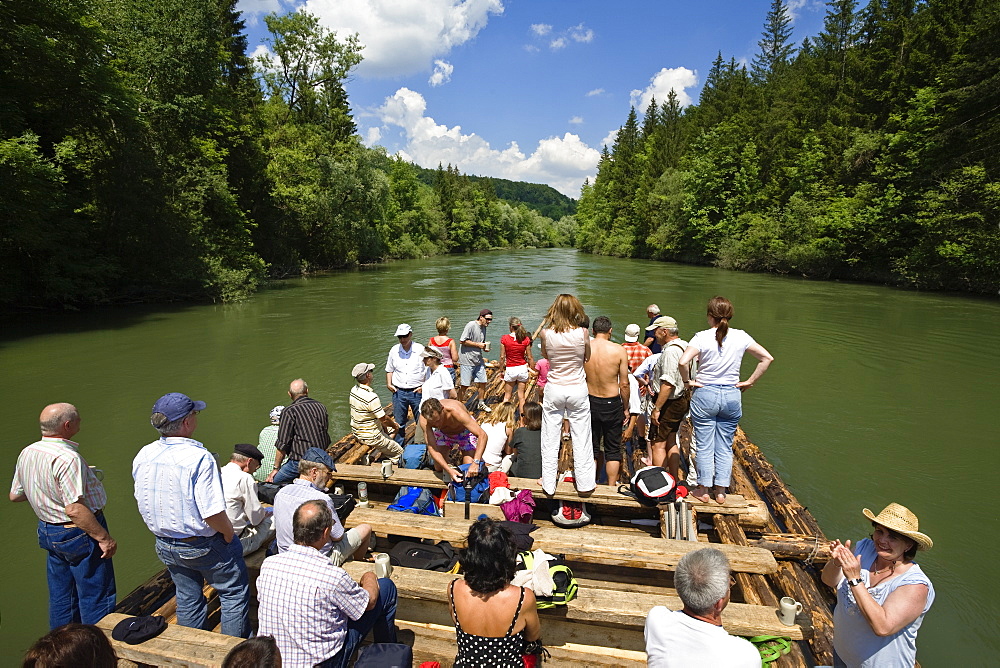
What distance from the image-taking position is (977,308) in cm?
2066

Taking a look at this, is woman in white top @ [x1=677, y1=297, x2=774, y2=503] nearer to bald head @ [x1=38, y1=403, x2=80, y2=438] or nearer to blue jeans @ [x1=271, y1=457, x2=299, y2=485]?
blue jeans @ [x1=271, y1=457, x2=299, y2=485]

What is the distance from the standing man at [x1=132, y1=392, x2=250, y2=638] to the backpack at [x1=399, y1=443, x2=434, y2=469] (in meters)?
2.63

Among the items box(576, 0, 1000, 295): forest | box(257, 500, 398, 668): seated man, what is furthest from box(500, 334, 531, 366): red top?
box(576, 0, 1000, 295): forest

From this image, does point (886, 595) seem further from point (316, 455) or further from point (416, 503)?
point (316, 455)

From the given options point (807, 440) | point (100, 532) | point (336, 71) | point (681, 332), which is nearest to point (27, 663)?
point (100, 532)

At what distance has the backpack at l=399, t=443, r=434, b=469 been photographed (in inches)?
226

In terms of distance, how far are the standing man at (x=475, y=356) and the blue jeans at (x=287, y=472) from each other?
366 cm

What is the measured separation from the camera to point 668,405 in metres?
4.85

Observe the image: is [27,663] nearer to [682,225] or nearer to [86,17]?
[86,17]

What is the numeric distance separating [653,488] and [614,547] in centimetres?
88

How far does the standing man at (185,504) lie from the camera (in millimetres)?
2928

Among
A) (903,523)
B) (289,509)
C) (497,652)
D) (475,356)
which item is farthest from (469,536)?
(475,356)

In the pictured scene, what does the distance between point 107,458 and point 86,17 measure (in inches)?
711

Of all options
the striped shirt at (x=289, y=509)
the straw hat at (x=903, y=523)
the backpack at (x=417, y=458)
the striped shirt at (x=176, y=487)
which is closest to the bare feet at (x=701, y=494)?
the straw hat at (x=903, y=523)
